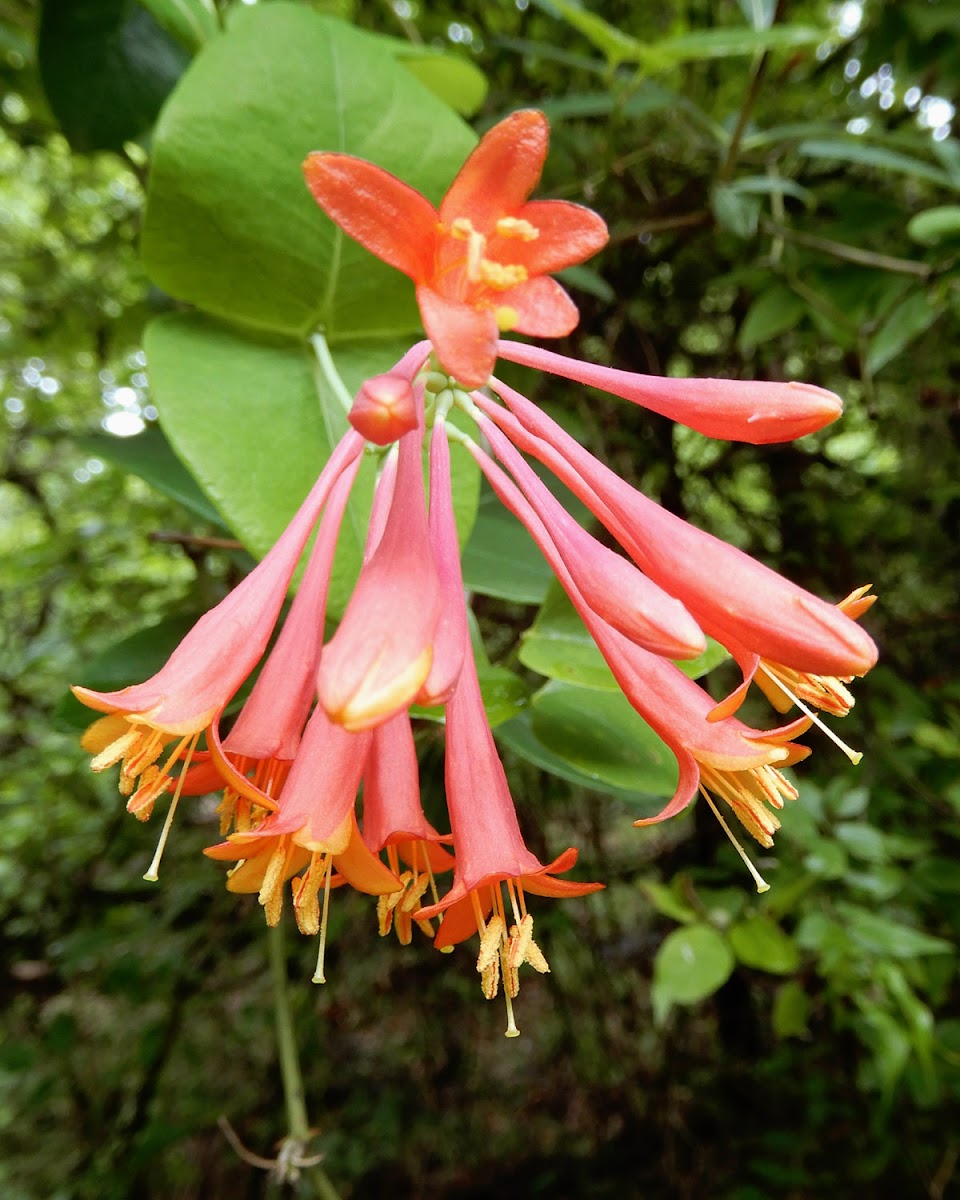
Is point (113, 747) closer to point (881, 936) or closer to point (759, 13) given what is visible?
point (881, 936)

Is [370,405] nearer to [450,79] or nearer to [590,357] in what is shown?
[450,79]

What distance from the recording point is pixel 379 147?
62cm

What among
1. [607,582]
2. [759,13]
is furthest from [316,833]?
[759,13]

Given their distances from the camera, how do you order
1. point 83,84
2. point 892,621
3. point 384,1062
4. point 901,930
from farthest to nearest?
Result: point 384,1062 < point 892,621 < point 901,930 < point 83,84

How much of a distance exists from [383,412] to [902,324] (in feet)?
2.79

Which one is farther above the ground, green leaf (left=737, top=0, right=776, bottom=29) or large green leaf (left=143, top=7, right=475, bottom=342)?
green leaf (left=737, top=0, right=776, bottom=29)

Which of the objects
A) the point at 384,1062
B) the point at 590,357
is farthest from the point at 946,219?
the point at 384,1062

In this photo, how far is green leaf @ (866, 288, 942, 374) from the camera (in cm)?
97

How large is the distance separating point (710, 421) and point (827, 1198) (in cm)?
151

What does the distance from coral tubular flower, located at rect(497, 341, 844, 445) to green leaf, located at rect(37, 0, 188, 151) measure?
1.88ft

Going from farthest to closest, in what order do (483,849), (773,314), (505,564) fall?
(773,314) < (505,564) < (483,849)

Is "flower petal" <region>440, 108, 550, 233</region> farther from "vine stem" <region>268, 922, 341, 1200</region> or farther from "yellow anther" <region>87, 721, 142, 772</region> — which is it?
"vine stem" <region>268, 922, 341, 1200</region>

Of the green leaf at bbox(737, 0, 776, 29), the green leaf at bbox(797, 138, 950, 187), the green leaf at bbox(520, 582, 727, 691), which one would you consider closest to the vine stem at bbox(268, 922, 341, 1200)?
the green leaf at bbox(520, 582, 727, 691)

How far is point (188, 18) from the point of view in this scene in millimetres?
652
